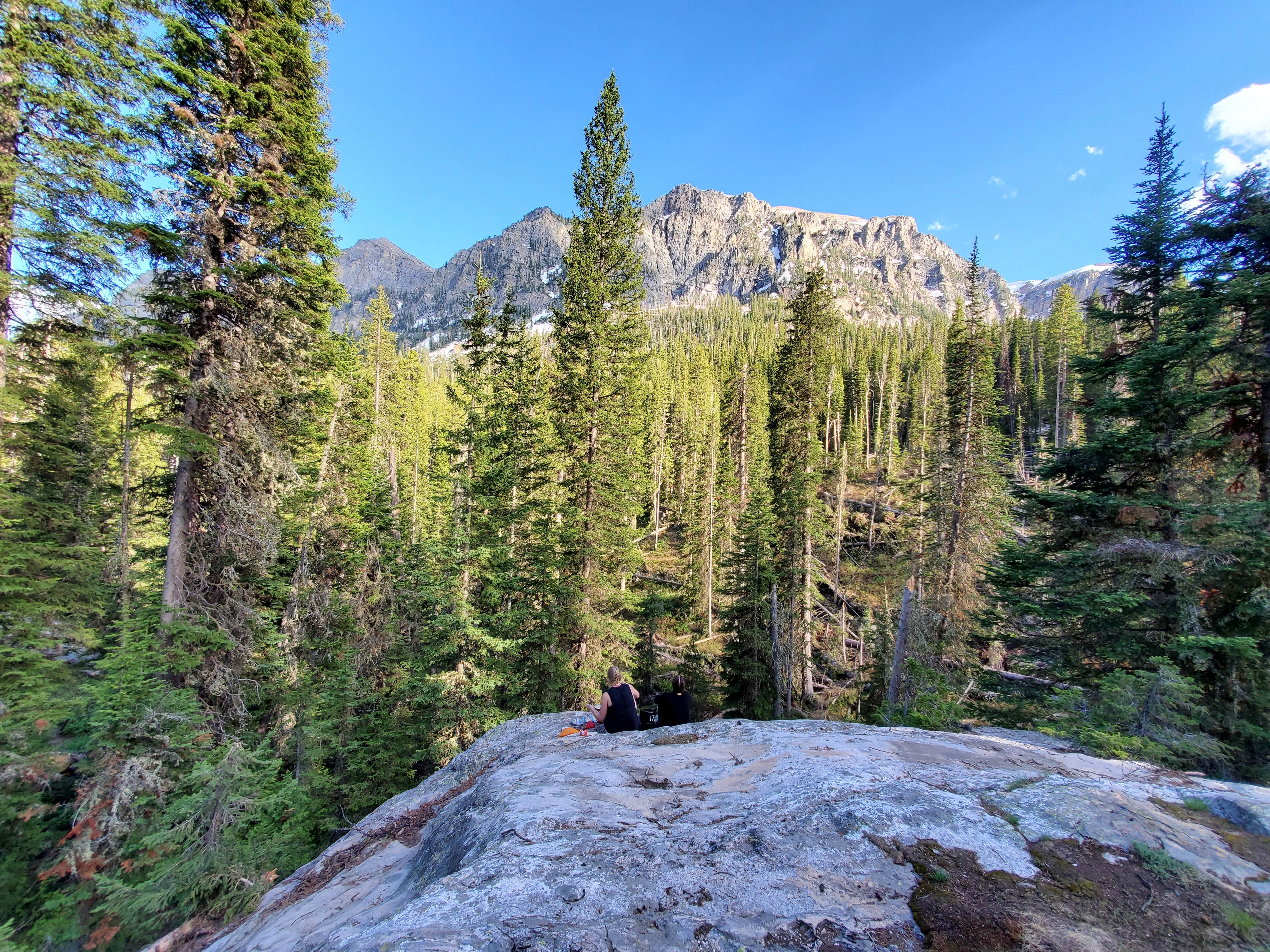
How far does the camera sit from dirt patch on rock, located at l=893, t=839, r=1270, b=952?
2539 millimetres

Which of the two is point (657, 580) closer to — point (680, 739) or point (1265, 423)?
point (680, 739)

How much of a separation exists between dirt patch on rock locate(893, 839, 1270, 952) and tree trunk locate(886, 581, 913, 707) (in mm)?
8779

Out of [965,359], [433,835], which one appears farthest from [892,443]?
[433,835]

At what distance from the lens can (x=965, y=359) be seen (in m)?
21.0

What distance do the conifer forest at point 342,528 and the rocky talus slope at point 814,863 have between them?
3099 mm

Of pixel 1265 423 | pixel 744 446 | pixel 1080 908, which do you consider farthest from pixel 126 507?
pixel 1265 423

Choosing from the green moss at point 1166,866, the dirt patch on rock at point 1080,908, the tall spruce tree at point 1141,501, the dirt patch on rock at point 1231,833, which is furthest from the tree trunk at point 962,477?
the dirt patch on rock at point 1080,908

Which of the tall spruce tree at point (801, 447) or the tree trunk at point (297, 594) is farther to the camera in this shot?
the tall spruce tree at point (801, 447)

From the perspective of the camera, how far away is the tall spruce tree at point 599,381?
1400cm

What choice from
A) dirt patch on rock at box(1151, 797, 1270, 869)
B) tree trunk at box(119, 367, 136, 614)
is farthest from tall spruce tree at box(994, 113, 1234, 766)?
tree trunk at box(119, 367, 136, 614)

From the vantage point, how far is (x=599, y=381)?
46.3 feet

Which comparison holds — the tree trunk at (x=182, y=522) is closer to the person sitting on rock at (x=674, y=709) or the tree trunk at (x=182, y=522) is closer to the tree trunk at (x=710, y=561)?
the person sitting on rock at (x=674, y=709)

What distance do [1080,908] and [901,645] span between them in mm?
9639

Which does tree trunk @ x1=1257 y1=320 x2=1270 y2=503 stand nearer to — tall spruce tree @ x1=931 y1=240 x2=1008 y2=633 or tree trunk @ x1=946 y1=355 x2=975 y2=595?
tall spruce tree @ x1=931 y1=240 x2=1008 y2=633
